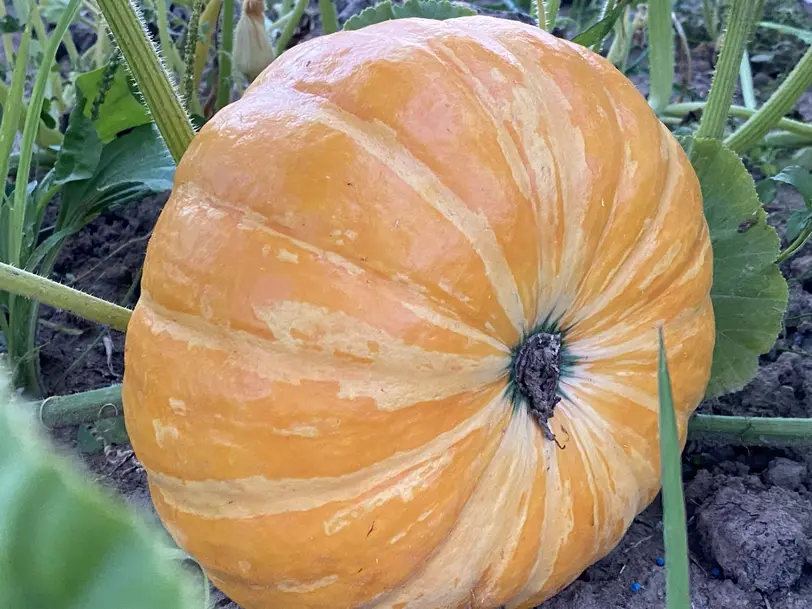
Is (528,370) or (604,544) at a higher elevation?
(528,370)

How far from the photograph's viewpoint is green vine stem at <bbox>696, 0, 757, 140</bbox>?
1200 mm

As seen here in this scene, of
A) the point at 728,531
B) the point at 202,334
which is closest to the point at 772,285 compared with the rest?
the point at 728,531

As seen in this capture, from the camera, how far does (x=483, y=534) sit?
2.79 feet

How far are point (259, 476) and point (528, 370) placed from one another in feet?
1.03

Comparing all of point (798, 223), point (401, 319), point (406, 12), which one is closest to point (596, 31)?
point (406, 12)

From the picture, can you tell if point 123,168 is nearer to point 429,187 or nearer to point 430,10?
point 430,10

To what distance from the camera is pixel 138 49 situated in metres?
1.01

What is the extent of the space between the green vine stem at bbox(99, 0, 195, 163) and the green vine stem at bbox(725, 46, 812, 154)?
3.13 ft

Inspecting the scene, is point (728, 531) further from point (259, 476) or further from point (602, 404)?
point (259, 476)

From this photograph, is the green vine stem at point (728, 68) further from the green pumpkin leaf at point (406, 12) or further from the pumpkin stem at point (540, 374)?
the pumpkin stem at point (540, 374)

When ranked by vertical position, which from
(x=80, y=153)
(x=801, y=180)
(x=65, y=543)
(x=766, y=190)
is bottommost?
(x=766, y=190)

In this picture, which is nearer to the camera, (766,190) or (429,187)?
(429,187)

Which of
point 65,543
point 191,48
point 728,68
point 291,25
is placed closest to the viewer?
point 65,543

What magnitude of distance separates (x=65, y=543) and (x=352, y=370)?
0.46 meters
